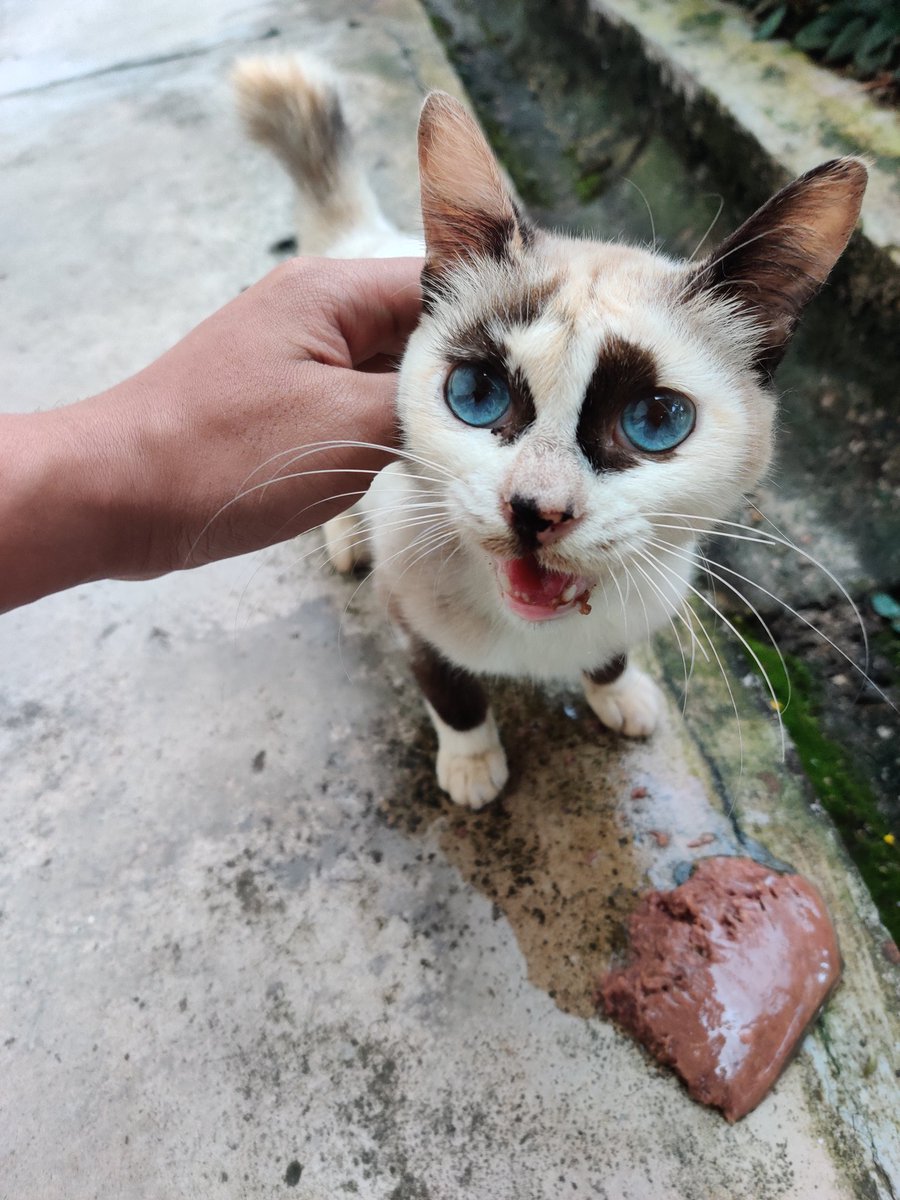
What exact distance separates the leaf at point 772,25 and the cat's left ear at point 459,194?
7.05 feet

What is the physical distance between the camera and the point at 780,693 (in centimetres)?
185

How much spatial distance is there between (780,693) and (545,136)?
286 cm

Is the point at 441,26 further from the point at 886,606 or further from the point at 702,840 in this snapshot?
the point at 702,840

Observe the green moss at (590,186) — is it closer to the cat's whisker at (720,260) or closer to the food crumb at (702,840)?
the cat's whisker at (720,260)

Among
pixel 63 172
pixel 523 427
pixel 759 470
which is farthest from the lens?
pixel 63 172

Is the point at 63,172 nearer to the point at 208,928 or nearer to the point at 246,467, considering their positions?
the point at 246,467

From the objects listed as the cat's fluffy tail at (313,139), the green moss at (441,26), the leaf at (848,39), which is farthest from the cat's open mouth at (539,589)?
the green moss at (441,26)

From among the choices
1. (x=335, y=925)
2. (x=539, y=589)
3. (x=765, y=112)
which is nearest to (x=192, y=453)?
(x=539, y=589)

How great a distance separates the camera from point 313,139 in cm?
202

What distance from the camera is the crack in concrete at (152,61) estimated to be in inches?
150

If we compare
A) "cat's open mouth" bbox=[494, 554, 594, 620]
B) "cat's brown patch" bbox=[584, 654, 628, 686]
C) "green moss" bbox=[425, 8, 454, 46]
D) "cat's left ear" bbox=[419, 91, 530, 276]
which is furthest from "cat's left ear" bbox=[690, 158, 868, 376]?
"green moss" bbox=[425, 8, 454, 46]

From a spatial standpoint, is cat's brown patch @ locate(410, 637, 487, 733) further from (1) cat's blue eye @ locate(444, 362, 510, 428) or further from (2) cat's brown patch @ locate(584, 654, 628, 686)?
(1) cat's blue eye @ locate(444, 362, 510, 428)

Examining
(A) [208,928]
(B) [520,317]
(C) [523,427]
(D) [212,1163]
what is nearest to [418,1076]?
(D) [212,1163]

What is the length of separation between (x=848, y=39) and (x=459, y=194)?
2.06m
